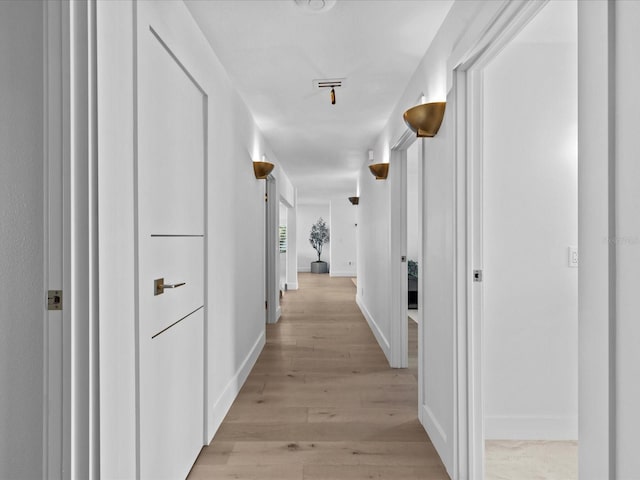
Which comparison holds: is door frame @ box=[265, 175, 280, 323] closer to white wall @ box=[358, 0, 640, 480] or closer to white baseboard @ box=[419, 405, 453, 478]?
white baseboard @ box=[419, 405, 453, 478]

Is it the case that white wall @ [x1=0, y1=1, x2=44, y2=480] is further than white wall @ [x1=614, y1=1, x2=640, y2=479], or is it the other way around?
white wall @ [x1=0, y1=1, x2=44, y2=480]

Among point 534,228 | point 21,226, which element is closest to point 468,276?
point 534,228

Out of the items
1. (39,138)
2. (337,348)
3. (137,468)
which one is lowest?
(337,348)

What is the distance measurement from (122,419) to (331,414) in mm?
1660

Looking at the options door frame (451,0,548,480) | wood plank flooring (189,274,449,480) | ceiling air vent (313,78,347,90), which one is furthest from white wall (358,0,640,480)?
ceiling air vent (313,78,347,90)

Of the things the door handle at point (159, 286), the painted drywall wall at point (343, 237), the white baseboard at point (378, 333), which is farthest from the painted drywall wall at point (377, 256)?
the painted drywall wall at point (343, 237)

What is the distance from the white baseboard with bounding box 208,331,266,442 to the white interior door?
0.56ft

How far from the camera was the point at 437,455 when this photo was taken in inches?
84.7

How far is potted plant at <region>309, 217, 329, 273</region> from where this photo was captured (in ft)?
42.8

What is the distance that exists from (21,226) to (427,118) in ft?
6.15

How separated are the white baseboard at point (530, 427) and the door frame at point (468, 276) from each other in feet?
1.81

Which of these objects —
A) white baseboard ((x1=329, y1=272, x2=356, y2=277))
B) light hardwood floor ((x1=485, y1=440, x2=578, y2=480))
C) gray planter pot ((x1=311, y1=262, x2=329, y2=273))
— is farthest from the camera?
gray planter pot ((x1=311, y1=262, x2=329, y2=273))

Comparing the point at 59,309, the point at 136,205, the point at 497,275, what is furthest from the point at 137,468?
the point at 497,275

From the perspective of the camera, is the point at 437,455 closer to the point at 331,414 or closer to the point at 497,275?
the point at 331,414
